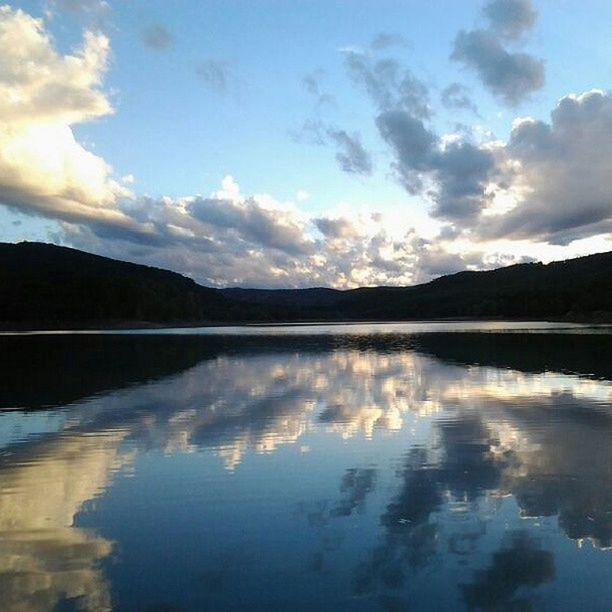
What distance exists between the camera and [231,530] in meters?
10.3

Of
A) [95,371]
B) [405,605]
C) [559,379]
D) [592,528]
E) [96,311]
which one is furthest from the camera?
[96,311]

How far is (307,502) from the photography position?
11695 millimetres

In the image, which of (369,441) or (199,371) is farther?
(199,371)

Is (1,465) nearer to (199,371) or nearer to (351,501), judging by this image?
(351,501)

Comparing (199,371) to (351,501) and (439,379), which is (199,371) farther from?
(351,501)

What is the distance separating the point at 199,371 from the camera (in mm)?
38500

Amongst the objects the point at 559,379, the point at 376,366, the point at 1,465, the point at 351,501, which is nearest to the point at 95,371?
the point at 376,366

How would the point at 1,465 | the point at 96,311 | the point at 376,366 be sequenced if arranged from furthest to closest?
1. the point at 96,311
2. the point at 376,366
3. the point at 1,465

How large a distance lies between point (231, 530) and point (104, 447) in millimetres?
7573

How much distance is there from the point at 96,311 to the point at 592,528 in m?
140

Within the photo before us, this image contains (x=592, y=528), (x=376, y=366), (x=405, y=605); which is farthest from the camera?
(x=376, y=366)

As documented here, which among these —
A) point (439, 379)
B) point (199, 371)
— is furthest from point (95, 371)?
point (439, 379)

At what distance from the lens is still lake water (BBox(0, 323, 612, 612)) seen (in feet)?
26.6

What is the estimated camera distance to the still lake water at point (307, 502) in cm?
812
